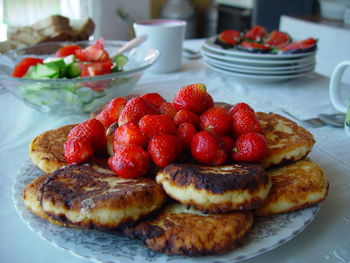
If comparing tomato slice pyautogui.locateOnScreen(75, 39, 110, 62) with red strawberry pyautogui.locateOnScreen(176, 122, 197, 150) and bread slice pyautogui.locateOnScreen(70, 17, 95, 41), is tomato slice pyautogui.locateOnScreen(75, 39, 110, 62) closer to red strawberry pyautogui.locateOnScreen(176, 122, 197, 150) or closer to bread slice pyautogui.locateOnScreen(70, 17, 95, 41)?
bread slice pyautogui.locateOnScreen(70, 17, 95, 41)

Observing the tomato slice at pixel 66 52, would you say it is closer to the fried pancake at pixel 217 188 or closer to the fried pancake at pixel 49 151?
the fried pancake at pixel 49 151

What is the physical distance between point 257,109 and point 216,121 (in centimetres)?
63

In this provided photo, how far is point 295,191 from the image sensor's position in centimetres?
70

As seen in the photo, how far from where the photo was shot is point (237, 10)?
4.60 meters

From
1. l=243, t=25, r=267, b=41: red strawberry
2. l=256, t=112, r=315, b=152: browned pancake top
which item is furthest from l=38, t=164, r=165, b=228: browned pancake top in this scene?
l=243, t=25, r=267, b=41: red strawberry

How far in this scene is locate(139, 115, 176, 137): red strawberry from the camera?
0.79m

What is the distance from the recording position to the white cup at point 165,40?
1.69 meters

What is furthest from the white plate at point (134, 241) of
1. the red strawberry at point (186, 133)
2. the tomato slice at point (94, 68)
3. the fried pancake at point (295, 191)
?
the tomato slice at point (94, 68)

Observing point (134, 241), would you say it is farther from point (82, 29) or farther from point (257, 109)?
point (82, 29)

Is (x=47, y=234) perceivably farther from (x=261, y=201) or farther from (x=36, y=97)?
(x=36, y=97)

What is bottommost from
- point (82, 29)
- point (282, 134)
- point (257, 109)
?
point (257, 109)

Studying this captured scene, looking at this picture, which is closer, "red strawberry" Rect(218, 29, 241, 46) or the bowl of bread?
the bowl of bread

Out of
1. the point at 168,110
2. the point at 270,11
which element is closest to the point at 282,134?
the point at 168,110

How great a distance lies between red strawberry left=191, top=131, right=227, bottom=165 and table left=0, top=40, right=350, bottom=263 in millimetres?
208
